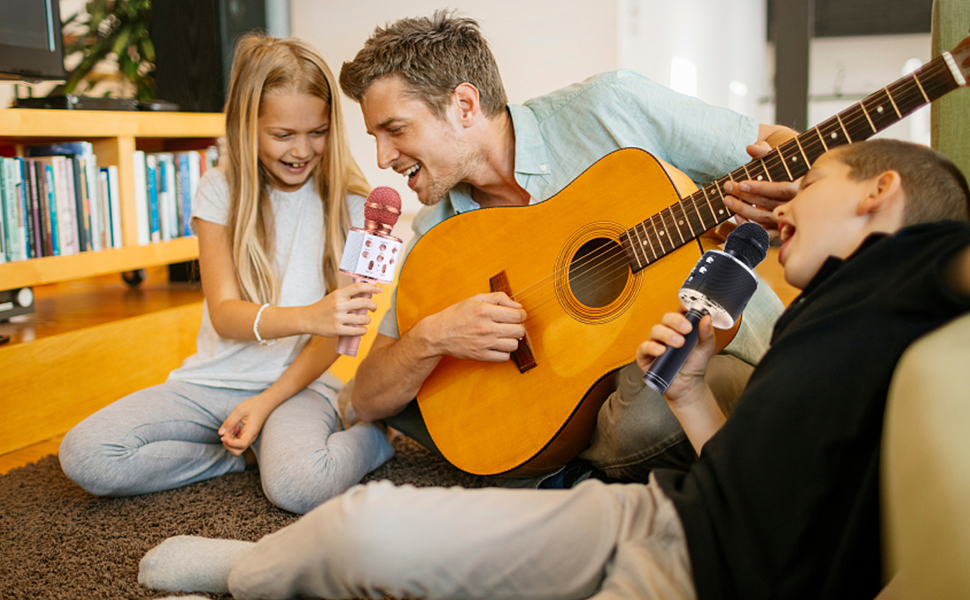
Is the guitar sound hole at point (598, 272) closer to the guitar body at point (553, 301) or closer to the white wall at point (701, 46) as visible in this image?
the guitar body at point (553, 301)

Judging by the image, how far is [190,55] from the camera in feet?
9.71

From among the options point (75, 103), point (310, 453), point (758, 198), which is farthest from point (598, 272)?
point (75, 103)

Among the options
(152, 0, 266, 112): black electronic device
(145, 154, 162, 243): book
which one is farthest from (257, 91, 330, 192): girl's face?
(152, 0, 266, 112): black electronic device

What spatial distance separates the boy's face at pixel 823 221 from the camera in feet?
2.62

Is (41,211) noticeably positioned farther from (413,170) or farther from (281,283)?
(413,170)

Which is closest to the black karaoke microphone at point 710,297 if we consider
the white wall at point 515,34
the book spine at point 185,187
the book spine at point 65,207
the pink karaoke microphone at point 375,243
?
the pink karaoke microphone at point 375,243

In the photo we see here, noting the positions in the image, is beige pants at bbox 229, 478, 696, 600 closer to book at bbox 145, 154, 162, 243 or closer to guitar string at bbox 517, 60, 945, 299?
guitar string at bbox 517, 60, 945, 299

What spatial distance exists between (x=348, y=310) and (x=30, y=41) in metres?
1.63

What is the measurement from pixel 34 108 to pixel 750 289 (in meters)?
2.16

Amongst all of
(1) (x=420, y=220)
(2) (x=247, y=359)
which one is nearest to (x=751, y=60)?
(1) (x=420, y=220)

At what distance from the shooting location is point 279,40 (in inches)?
64.3

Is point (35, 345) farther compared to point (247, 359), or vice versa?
point (35, 345)

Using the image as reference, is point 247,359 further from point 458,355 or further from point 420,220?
point 458,355

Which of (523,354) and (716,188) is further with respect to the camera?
(523,354)
